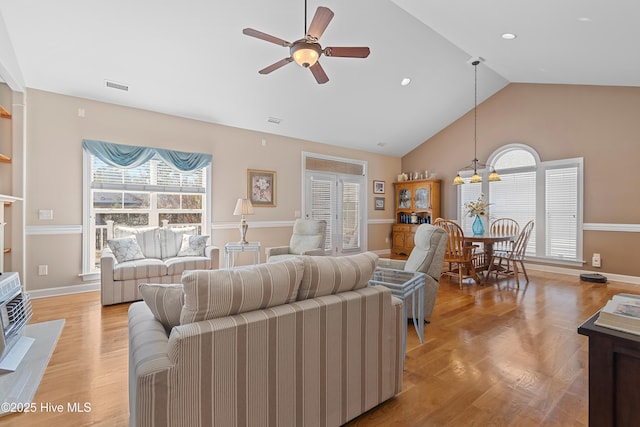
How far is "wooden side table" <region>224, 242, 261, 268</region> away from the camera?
5012mm

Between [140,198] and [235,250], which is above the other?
[140,198]

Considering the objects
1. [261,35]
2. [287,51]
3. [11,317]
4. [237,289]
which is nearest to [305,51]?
[261,35]

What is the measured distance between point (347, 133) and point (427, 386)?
544 centimetres

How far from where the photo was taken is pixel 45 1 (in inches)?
121

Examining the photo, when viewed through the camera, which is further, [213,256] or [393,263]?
[213,256]

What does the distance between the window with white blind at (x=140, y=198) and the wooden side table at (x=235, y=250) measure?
602 mm

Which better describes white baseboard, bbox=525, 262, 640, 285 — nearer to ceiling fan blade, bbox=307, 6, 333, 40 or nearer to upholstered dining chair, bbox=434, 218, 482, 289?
upholstered dining chair, bbox=434, 218, 482, 289

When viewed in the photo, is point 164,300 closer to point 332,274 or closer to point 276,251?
point 332,274

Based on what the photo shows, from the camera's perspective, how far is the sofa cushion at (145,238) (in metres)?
4.40

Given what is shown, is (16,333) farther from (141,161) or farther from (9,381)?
(141,161)

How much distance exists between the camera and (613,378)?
111 centimetres

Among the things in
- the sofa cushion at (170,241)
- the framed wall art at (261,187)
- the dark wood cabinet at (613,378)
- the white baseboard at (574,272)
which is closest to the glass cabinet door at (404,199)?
the white baseboard at (574,272)

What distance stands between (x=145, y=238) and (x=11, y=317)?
1984 millimetres

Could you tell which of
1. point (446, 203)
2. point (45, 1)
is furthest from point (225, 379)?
point (446, 203)
